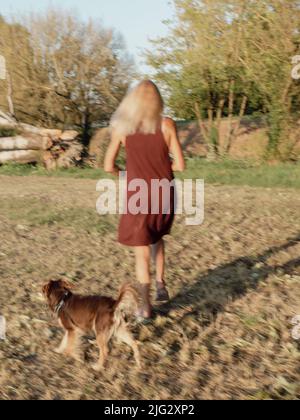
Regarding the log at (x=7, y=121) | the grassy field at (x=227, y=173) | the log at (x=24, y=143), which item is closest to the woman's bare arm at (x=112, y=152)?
the grassy field at (x=227, y=173)

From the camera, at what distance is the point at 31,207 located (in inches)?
373

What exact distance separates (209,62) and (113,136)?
1411 cm

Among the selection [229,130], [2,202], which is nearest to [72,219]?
[2,202]

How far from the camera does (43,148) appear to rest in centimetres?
1653

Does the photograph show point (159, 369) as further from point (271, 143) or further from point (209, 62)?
point (209, 62)

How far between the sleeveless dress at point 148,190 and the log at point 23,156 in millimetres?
12927

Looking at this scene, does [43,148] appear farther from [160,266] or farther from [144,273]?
[144,273]

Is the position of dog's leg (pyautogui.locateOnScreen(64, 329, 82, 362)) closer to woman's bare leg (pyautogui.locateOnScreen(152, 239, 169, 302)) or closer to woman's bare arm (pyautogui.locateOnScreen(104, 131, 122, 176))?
Answer: woman's bare leg (pyautogui.locateOnScreen(152, 239, 169, 302))

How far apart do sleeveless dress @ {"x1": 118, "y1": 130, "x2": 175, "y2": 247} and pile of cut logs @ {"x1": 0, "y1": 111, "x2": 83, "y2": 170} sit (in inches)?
485

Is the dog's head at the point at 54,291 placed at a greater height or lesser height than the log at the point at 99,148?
lesser

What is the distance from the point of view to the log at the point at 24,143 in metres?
16.5

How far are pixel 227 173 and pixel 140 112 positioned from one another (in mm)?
10381

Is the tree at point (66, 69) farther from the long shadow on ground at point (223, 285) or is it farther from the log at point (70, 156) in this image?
the long shadow on ground at point (223, 285)

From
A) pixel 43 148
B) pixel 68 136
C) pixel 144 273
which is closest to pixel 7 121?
pixel 43 148
